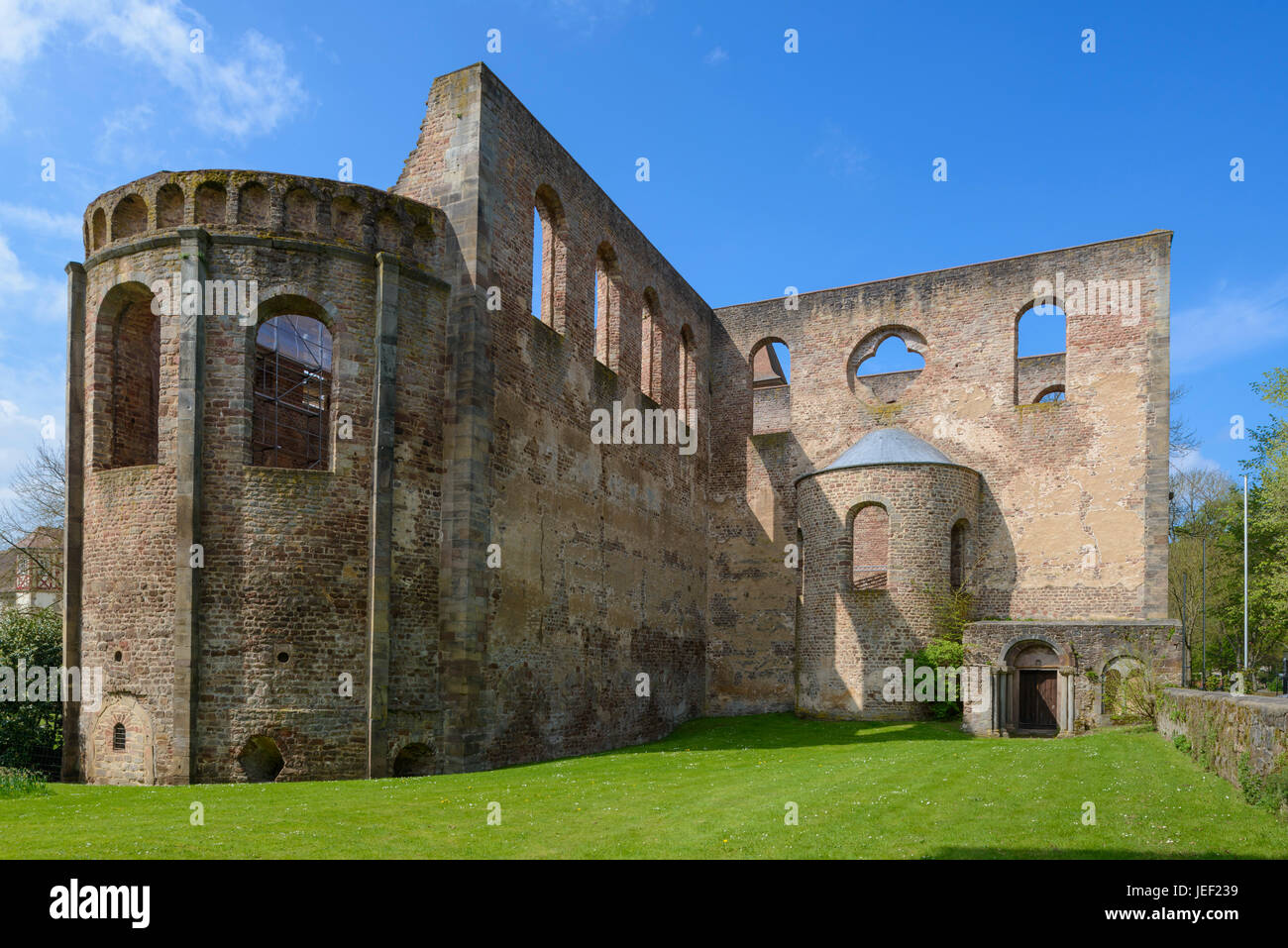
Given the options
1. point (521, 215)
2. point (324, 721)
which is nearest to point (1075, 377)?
point (521, 215)

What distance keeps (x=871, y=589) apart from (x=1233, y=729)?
12124mm

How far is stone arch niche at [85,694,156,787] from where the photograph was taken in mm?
12922

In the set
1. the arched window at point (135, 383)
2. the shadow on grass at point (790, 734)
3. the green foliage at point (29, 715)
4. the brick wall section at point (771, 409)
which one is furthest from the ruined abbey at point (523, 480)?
the brick wall section at point (771, 409)

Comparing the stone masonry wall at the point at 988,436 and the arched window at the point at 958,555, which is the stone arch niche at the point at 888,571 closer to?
the arched window at the point at 958,555

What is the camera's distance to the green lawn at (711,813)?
24.4 ft

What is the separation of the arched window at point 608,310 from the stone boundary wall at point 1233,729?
12396mm

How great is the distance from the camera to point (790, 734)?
19.7m

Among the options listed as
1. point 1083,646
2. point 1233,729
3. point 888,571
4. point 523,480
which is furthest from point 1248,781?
point 888,571

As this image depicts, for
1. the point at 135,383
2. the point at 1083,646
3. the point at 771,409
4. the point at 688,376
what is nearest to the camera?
the point at 135,383

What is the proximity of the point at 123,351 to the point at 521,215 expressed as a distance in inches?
268

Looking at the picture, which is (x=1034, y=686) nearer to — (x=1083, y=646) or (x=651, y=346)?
(x=1083, y=646)

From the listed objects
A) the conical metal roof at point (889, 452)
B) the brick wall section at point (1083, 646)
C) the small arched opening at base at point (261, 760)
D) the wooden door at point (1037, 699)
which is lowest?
the wooden door at point (1037, 699)

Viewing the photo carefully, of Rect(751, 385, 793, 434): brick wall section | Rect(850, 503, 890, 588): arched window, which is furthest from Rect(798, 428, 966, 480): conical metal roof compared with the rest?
Rect(751, 385, 793, 434): brick wall section
